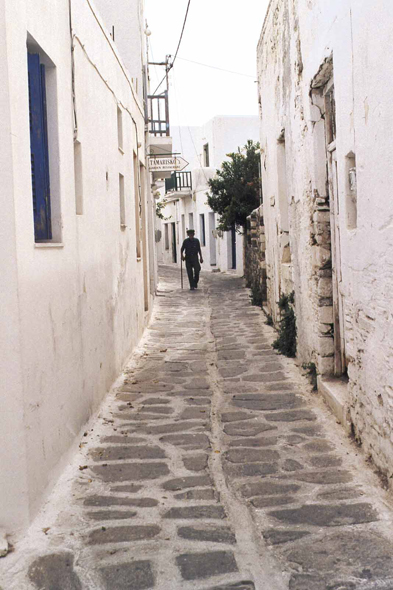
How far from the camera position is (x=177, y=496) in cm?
400

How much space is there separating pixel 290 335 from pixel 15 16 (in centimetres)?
538

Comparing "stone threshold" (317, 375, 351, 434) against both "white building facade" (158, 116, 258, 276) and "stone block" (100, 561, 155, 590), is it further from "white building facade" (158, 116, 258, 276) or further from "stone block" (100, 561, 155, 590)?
"white building facade" (158, 116, 258, 276)

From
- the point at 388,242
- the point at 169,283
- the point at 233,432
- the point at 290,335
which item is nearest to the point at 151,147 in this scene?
the point at 169,283

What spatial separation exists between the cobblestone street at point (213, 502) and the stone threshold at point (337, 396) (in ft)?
0.35

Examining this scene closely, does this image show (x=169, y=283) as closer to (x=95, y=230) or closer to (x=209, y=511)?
(x=95, y=230)

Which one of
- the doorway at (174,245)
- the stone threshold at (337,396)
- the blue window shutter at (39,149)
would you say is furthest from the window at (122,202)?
the doorway at (174,245)

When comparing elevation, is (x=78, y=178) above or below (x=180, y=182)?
below

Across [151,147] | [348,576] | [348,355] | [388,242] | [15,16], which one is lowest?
[348,576]

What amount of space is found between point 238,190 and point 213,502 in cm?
1657

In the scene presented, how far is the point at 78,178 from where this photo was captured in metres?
5.27

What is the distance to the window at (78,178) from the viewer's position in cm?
522

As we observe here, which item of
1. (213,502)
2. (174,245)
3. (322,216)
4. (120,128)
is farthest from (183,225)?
(213,502)

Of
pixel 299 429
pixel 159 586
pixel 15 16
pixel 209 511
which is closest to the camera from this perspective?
pixel 159 586

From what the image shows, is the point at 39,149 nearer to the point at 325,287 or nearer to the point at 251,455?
the point at 251,455
